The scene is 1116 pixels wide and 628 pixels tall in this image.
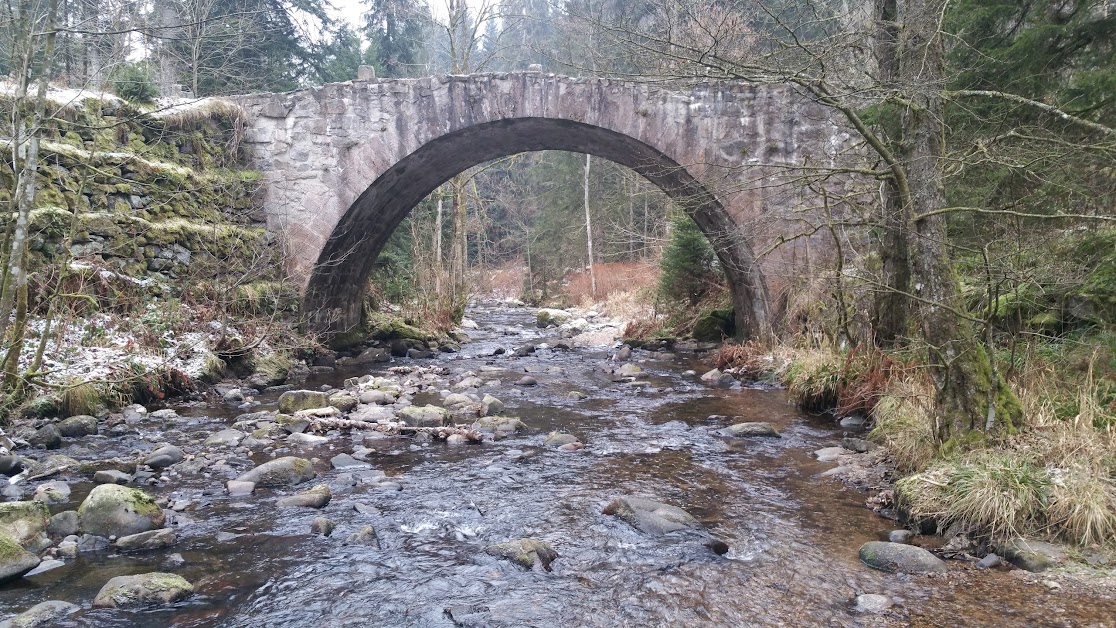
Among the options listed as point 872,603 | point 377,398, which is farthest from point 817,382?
point 377,398

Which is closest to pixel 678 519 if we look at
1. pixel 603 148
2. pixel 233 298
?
pixel 233 298

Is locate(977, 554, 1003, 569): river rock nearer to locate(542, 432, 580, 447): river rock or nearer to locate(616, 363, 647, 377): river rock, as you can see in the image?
locate(542, 432, 580, 447): river rock

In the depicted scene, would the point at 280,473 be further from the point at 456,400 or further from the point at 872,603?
the point at 872,603

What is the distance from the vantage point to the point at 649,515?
159 inches

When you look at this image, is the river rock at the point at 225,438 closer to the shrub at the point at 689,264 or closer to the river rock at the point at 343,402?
the river rock at the point at 343,402

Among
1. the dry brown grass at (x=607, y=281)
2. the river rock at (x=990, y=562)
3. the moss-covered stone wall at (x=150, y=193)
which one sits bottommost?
the river rock at (x=990, y=562)

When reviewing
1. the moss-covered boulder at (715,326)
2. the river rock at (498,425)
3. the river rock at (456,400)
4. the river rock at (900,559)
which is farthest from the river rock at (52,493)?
the moss-covered boulder at (715,326)

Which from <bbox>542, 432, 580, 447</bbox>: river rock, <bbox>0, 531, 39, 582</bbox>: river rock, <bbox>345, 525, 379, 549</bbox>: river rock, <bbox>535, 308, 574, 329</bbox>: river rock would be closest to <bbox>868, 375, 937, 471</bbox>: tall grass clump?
<bbox>542, 432, 580, 447</bbox>: river rock

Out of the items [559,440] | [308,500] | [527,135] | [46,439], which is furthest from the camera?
[527,135]

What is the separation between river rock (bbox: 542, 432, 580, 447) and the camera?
595 centimetres

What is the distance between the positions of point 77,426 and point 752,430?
218 inches

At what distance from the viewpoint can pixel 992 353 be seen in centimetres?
407

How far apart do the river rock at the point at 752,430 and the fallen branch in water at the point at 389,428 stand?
2132mm

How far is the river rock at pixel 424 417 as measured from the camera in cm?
666
